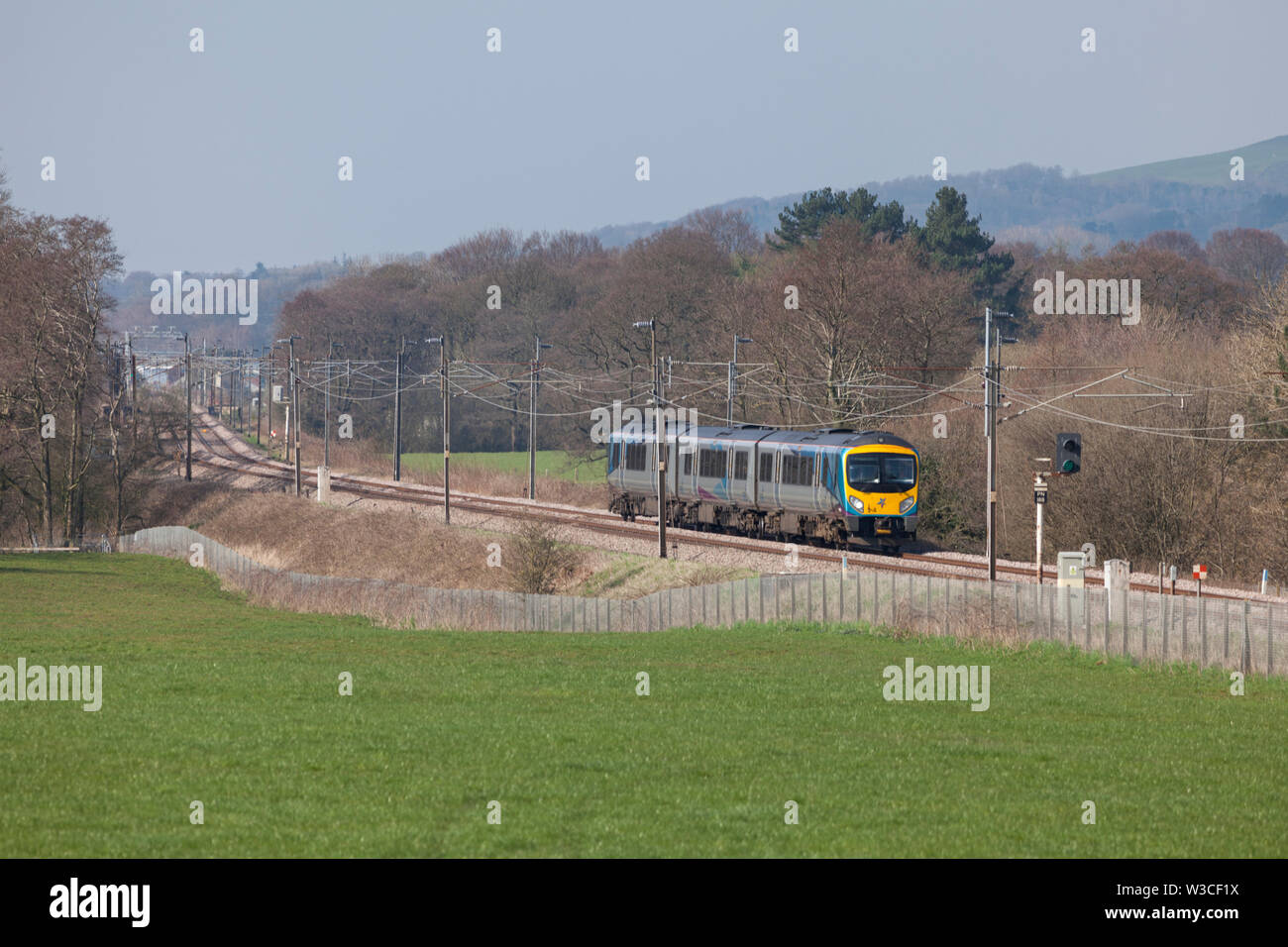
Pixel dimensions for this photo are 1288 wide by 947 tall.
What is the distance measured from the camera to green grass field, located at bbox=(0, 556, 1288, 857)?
1175cm

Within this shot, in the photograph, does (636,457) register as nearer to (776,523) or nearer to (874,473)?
(776,523)

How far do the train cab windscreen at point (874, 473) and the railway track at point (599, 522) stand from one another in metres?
2.09

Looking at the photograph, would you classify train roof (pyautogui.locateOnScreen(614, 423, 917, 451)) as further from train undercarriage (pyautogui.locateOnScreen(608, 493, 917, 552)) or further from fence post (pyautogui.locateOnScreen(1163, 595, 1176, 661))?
fence post (pyautogui.locateOnScreen(1163, 595, 1176, 661))

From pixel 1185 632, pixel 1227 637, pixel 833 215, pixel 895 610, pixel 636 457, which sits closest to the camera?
pixel 1227 637

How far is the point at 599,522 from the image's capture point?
184 feet

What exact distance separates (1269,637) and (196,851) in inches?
739

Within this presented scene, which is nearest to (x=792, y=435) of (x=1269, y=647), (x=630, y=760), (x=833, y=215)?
(x=1269, y=647)

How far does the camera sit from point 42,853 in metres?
11.0

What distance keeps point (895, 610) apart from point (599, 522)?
26.1 m

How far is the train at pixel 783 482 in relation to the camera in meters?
45.3

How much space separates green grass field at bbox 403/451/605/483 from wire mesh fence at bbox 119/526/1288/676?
46.3 m
